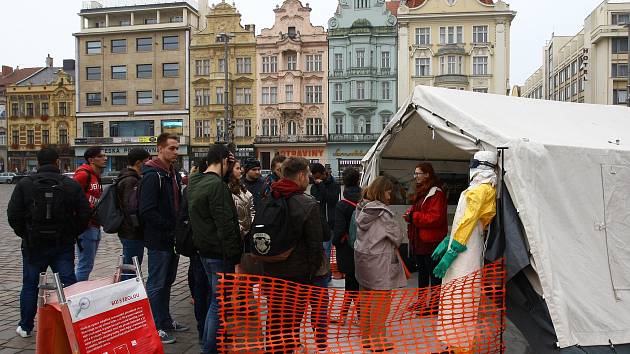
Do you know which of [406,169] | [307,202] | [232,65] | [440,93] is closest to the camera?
[307,202]

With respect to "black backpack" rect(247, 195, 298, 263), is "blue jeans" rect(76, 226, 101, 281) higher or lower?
lower

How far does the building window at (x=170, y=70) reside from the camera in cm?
4962

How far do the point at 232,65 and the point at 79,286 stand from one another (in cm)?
4640

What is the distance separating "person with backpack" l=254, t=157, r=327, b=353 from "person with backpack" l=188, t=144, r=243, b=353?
228 mm

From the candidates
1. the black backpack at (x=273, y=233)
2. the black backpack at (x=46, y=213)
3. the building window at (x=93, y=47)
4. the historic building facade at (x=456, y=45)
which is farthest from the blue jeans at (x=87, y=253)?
the building window at (x=93, y=47)

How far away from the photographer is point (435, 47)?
45125 mm

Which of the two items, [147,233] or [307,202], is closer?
A: [307,202]

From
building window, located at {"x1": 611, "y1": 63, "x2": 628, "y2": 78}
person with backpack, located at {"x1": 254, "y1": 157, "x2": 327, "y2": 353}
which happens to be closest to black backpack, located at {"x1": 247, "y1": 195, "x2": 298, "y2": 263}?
person with backpack, located at {"x1": 254, "y1": 157, "x2": 327, "y2": 353}

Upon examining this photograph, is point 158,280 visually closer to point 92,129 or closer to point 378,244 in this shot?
→ point 378,244

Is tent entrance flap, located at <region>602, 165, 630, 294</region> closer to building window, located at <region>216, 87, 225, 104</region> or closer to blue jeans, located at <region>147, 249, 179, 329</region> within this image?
blue jeans, located at <region>147, 249, 179, 329</region>

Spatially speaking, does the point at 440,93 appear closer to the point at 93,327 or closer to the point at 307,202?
the point at 307,202

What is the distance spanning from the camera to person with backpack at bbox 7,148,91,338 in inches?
202

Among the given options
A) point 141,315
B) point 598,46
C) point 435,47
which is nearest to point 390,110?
point 435,47

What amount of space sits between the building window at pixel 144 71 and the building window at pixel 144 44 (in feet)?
5.11
